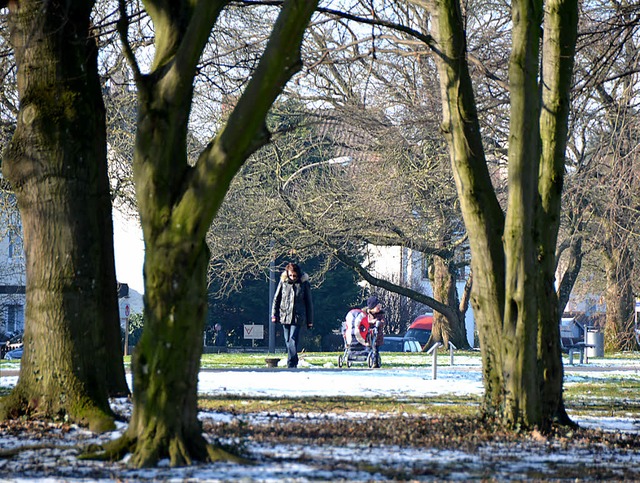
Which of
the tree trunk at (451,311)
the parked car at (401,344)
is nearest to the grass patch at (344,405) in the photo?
the tree trunk at (451,311)

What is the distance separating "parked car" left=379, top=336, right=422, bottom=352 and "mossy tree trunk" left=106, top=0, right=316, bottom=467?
4357 centimetres

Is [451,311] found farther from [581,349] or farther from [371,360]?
[371,360]

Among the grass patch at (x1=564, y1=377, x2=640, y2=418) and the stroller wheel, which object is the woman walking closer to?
the stroller wheel

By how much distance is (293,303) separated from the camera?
19.3m

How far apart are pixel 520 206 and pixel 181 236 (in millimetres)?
3253

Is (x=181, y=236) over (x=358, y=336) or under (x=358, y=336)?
over

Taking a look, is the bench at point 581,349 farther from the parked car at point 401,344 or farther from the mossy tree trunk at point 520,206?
the parked car at point 401,344

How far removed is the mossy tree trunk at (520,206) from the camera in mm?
9055

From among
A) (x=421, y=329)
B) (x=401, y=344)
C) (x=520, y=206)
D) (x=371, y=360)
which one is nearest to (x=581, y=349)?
(x=371, y=360)

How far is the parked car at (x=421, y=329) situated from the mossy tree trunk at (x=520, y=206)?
143ft

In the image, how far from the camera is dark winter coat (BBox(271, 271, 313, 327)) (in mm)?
19312

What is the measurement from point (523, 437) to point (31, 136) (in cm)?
485

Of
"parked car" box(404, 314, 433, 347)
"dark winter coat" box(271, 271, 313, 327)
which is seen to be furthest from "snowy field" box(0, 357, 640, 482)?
"parked car" box(404, 314, 433, 347)

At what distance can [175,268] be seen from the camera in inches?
277
